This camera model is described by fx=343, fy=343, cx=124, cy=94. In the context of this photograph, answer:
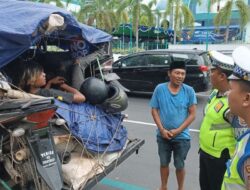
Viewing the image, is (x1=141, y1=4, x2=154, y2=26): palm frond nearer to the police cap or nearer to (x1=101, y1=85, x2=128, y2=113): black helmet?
(x1=101, y1=85, x2=128, y2=113): black helmet

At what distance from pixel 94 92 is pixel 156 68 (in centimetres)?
723

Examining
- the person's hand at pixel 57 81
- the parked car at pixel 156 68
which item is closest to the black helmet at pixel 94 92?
the person's hand at pixel 57 81

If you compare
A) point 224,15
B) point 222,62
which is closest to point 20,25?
point 222,62

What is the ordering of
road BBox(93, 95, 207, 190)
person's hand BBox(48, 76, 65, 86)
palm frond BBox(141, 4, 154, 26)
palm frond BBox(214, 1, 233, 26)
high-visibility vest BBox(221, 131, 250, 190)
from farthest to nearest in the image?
1. palm frond BBox(141, 4, 154, 26)
2. palm frond BBox(214, 1, 233, 26)
3. road BBox(93, 95, 207, 190)
4. person's hand BBox(48, 76, 65, 86)
5. high-visibility vest BBox(221, 131, 250, 190)

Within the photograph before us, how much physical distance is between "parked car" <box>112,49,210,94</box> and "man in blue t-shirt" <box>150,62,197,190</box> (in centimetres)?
637

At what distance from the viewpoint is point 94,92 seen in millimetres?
3957

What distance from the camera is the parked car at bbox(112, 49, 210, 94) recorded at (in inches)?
409

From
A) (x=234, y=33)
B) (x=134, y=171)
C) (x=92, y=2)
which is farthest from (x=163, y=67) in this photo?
(x=234, y=33)

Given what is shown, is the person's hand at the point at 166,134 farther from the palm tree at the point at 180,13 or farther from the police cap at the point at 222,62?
the palm tree at the point at 180,13

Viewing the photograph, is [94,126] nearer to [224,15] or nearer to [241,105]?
[241,105]

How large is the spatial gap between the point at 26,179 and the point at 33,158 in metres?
0.29

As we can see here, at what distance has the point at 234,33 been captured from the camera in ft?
130

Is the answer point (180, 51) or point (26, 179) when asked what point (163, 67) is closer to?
point (180, 51)

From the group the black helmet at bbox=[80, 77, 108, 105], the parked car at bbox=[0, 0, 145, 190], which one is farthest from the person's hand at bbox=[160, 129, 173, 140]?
the black helmet at bbox=[80, 77, 108, 105]
